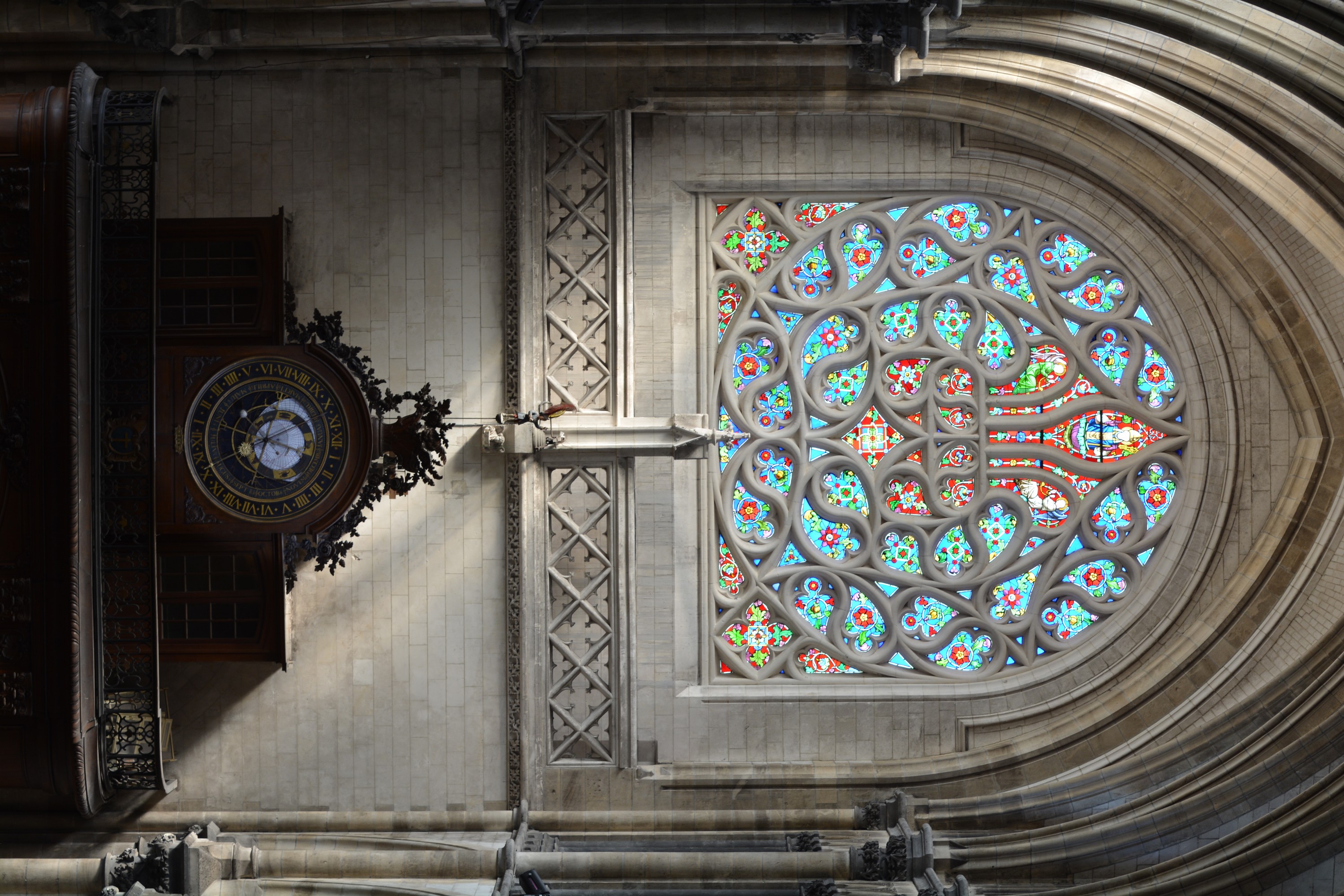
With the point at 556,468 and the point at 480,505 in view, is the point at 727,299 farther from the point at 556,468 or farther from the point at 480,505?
the point at 480,505

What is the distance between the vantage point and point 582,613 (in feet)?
36.4

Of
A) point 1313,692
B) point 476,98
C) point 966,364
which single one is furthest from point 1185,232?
point 476,98

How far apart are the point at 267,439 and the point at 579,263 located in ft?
11.1

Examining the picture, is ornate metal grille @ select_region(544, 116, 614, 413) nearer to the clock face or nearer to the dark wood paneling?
the clock face

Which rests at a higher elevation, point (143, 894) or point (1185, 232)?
point (1185, 232)

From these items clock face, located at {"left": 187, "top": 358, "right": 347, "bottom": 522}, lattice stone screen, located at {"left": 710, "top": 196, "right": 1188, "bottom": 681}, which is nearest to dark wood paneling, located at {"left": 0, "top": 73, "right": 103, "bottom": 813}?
clock face, located at {"left": 187, "top": 358, "right": 347, "bottom": 522}

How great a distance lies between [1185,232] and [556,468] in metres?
5.78

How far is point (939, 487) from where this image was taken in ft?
37.6

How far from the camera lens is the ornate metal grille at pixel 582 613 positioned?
11023mm

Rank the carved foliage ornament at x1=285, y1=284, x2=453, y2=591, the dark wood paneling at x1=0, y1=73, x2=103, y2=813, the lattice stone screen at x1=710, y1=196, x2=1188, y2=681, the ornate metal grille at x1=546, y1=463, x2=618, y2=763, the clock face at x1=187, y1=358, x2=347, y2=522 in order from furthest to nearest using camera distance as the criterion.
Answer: the lattice stone screen at x1=710, y1=196, x2=1188, y2=681 < the ornate metal grille at x1=546, y1=463, x2=618, y2=763 < the carved foliage ornament at x1=285, y1=284, x2=453, y2=591 < the clock face at x1=187, y1=358, x2=347, y2=522 < the dark wood paneling at x1=0, y1=73, x2=103, y2=813

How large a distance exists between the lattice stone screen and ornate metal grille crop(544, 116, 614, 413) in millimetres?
1070

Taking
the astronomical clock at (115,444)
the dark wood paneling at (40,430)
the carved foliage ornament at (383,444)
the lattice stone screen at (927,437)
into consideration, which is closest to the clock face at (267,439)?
the astronomical clock at (115,444)

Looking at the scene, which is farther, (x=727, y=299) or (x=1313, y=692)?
(x=727, y=299)

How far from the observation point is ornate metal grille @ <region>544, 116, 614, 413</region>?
11.0 meters
